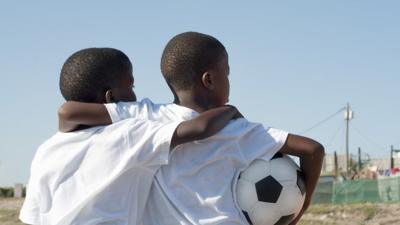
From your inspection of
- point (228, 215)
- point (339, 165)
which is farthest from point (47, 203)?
point (339, 165)

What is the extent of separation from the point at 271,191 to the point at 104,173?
2.38ft

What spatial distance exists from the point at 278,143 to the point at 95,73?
860 mm

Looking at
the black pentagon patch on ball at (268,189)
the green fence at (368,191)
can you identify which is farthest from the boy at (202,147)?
the green fence at (368,191)

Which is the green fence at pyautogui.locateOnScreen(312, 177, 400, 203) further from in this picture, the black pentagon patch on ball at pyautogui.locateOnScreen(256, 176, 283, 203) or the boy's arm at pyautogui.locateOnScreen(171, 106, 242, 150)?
Result: the boy's arm at pyautogui.locateOnScreen(171, 106, 242, 150)

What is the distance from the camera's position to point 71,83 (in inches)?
128

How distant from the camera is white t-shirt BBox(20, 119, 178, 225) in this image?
3031mm

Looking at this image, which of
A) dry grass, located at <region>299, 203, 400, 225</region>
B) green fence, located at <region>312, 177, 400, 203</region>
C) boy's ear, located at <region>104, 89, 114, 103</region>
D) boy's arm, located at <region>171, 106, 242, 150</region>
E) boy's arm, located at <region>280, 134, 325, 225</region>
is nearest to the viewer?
boy's arm, located at <region>171, 106, 242, 150</region>

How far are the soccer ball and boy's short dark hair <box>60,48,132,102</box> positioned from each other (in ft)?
2.36

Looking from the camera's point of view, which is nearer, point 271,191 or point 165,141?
point 165,141

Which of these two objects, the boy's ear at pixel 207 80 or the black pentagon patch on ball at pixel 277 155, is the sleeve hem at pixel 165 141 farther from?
the black pentagon patch on ball at pixel 277 155

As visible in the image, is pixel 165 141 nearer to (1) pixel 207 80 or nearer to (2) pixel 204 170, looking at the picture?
(2) pixel 204 170

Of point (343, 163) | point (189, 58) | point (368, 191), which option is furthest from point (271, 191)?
point (343, 163)

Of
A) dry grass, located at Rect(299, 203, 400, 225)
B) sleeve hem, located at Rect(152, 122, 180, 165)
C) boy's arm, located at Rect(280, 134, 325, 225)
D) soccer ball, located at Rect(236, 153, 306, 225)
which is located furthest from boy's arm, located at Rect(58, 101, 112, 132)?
dry grass, located at Rect(299, 203, 400, 225)

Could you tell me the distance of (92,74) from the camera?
126 inches
